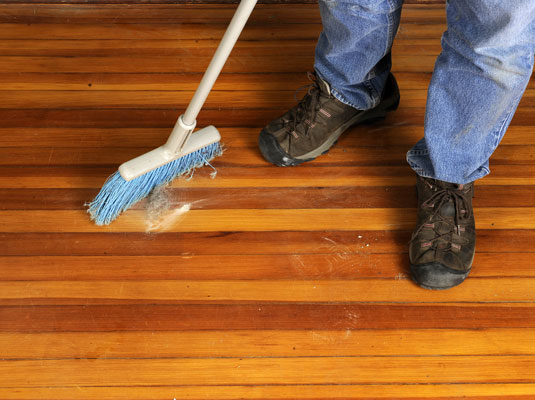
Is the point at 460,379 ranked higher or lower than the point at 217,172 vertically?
lower

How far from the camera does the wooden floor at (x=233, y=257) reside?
1.10 m

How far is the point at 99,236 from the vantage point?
4.18ft

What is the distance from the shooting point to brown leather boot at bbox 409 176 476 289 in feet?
3.96

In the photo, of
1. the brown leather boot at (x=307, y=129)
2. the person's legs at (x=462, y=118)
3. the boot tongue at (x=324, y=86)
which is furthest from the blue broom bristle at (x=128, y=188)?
the person's legs at (x=462, y=118)

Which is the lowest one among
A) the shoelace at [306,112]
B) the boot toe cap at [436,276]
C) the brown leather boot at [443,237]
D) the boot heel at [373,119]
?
the boot toe cap at [436,276]

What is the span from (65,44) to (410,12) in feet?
3.61

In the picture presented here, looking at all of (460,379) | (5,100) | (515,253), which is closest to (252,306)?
(460,379)

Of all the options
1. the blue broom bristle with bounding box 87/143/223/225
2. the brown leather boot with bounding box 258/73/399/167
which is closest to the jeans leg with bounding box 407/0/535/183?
the brown leather boot with bounding box 258/73/399/167

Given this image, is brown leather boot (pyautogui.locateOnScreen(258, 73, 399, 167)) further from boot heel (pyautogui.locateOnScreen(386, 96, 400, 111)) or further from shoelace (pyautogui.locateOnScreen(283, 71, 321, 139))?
boot heel (pyautogui.locateOnScreen(386, 96, 400, 111))

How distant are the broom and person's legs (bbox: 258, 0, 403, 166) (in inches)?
7.0

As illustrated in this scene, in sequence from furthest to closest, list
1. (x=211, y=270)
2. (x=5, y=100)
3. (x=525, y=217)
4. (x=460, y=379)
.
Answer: (x=5, y=100) < (x=525, y=217) < (x=211, y=270) < (x=460, y=379)

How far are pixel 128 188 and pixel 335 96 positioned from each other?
538 mm

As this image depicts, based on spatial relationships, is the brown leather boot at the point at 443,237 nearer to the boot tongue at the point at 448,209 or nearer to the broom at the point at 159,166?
the boot tongue at the point at 448,209

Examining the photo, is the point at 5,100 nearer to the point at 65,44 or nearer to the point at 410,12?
the point at 65,44
